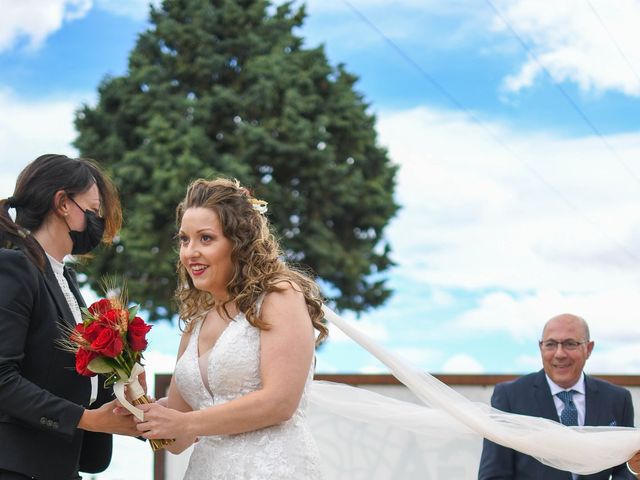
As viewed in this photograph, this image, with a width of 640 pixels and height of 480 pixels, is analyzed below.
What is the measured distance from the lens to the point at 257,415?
3.50m

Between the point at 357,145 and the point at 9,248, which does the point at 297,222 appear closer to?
the point at 357,145

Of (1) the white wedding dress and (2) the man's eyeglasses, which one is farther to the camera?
(2) the man's eyeglasses

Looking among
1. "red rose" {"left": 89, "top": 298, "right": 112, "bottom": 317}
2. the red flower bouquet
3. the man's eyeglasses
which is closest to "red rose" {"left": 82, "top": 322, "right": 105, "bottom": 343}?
the red flower bouquet

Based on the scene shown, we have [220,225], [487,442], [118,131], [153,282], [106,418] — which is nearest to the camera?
[106,418]

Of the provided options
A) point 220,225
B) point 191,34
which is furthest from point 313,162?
point 220,225

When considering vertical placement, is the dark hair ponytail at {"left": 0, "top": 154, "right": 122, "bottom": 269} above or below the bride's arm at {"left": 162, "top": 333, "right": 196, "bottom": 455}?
above

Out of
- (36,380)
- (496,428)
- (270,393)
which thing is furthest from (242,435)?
(496,428)

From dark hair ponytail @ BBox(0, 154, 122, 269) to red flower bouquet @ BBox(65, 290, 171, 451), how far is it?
333 millimetres

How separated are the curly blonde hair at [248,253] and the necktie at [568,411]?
7.88ft

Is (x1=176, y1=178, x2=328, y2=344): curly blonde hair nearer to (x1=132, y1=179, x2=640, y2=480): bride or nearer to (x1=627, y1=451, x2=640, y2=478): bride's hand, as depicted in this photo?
(x1=132, y1=179, x2=640, y2=480): bride

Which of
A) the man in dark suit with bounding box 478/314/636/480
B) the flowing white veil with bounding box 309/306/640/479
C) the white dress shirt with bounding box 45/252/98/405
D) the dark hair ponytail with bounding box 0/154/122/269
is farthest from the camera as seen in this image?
the man in dark suit with bounding box 478/314/636/480

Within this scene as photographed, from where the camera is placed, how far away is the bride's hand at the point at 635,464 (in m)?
5.05

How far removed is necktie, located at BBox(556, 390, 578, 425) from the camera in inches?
224

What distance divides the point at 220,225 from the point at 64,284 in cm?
67
